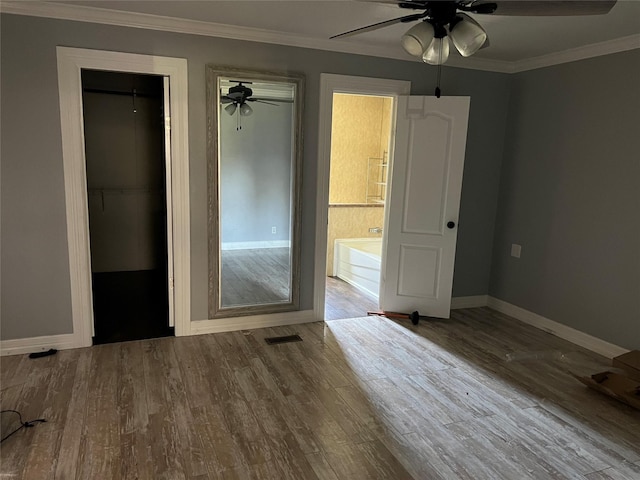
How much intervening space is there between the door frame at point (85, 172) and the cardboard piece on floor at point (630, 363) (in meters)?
3.30

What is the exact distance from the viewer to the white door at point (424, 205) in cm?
407

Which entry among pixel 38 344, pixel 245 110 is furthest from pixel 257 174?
pixel 38 344

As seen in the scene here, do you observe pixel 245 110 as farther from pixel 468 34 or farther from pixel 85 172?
pixel 468 34

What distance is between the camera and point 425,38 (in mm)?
2209

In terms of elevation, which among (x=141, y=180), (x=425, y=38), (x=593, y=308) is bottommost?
(x=593, y=308)

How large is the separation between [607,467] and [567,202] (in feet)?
7.66

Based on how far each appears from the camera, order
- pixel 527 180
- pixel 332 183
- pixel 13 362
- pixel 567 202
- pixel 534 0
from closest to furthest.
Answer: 1. pixel 534 0
2. pixel 13 362
3. pixel 567 202
4. pixel 527 180
5. pixel 332 183

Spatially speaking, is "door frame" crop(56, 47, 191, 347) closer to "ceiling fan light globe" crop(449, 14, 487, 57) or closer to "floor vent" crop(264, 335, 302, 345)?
"floor vent" crop(264, 335, 302, 345)

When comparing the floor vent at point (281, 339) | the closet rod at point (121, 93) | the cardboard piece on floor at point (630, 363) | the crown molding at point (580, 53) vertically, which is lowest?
the floor vent at point (281, 339)

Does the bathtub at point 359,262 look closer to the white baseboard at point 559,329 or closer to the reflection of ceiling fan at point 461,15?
the white baseboard at point 559,329

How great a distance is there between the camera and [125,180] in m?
5.49

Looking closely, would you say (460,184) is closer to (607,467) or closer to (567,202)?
(567,202)

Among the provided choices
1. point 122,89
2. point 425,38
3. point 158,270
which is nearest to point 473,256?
point 425,38

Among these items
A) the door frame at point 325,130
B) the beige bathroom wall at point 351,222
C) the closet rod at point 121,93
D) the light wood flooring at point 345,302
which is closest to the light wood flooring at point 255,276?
the door frame at point 325,130
